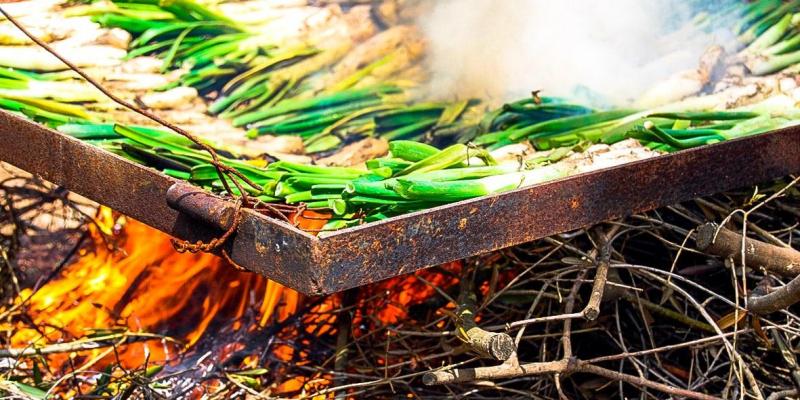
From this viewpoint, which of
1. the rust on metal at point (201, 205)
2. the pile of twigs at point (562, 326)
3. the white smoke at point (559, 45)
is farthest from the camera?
the white smoke at point (559, 45)

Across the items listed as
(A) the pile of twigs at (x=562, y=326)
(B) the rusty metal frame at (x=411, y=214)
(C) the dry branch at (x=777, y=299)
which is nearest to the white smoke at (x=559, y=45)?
(A) the pile of twigs at (x=562, y=326)

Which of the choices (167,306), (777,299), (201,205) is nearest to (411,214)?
(201,205)

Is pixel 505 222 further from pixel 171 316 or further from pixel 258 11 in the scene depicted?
pixel 258 11

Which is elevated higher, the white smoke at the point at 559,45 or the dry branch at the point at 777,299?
the white smoke at the point at 559,45

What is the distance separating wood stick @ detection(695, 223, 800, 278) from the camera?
3.72 metres

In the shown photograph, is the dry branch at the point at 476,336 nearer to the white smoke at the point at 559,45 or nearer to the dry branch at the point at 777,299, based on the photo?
the dry branch at the point at 777,299

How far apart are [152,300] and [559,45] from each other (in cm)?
293

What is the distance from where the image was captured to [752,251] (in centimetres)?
378

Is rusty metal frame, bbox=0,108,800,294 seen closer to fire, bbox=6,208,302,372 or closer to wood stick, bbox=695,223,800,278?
wood stick, bbox=695,223,800,278

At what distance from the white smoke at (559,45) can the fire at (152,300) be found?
178 centimetres

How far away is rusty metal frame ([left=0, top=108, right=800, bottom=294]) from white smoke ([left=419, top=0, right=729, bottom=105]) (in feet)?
6.61

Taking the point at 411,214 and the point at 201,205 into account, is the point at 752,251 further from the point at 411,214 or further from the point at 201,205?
the point at 201,205

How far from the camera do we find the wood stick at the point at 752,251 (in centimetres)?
372

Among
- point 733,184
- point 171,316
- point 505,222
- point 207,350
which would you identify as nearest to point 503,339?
point 505,222
